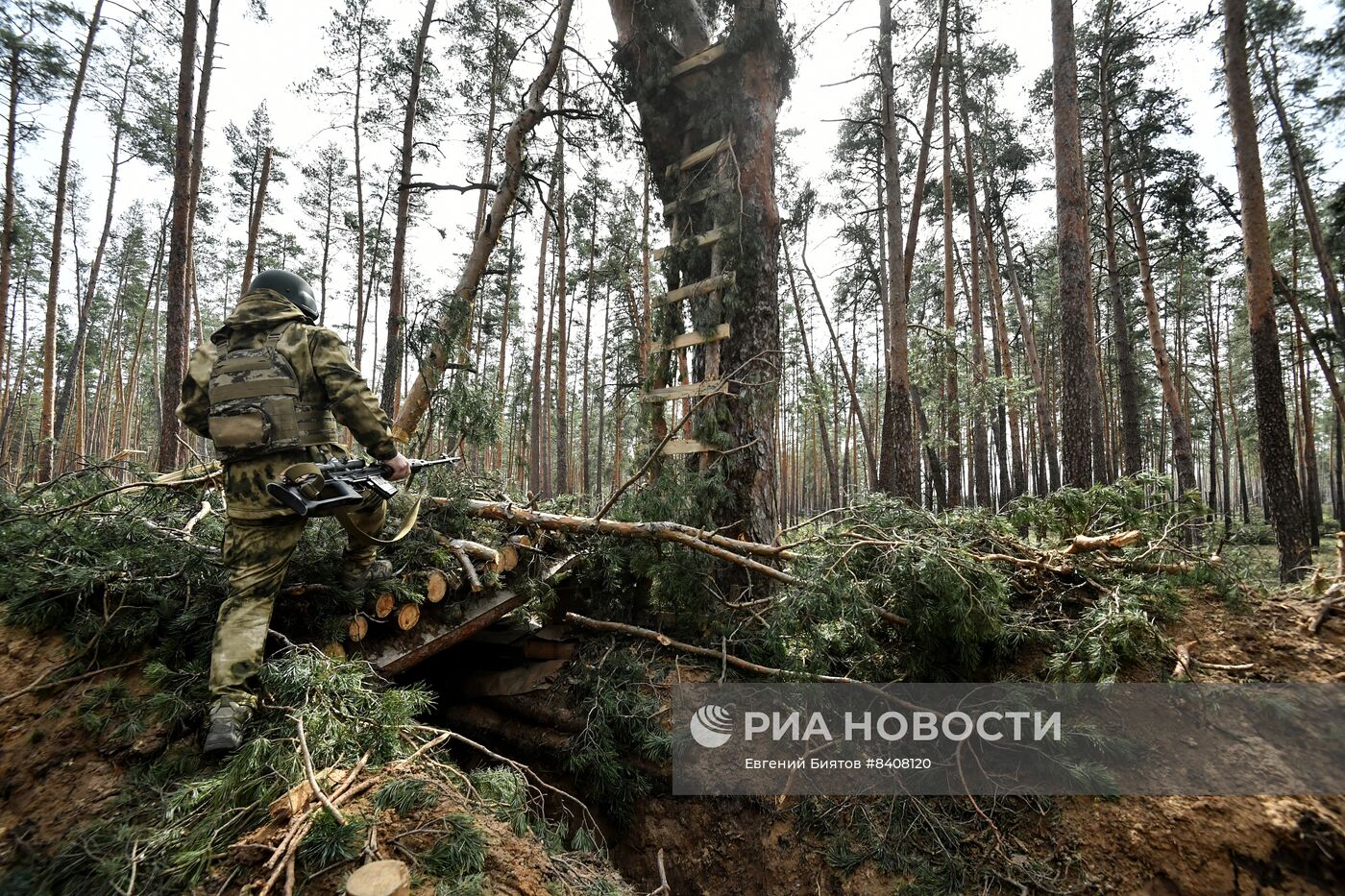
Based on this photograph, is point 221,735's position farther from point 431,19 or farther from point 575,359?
point 575,359

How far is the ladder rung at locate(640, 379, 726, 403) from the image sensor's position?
4475 mm

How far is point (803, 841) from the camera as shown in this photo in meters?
2.93

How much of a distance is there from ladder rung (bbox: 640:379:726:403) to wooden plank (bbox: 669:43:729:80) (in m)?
3.17

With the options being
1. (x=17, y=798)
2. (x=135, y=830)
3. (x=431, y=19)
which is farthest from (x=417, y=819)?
(x=431, y=19)

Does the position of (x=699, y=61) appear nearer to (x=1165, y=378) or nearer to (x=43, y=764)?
(x=43, y=764)

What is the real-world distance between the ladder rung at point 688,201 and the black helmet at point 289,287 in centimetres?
344

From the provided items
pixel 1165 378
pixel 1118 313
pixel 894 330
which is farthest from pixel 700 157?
pixel 1165 378

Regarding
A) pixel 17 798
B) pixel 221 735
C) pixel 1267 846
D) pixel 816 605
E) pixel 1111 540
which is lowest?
pixel 1267 846

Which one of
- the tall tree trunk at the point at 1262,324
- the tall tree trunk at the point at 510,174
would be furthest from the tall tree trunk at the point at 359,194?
the tall tree trunk at the point at 1262,324

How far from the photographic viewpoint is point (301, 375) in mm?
2912

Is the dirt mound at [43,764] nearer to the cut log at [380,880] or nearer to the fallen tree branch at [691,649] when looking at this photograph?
the cut log at [380,880]

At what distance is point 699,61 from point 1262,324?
7707 millimetres

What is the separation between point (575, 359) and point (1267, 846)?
30.6 m

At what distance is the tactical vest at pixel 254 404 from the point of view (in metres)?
2.73
